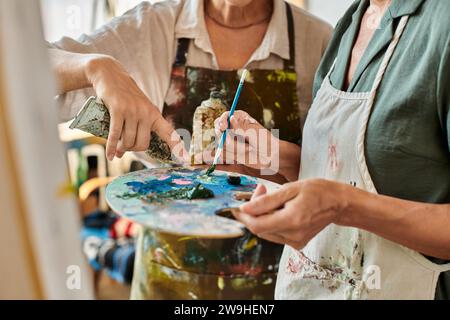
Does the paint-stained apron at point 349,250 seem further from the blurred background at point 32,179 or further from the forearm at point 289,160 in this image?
the blurred background at point 32,179

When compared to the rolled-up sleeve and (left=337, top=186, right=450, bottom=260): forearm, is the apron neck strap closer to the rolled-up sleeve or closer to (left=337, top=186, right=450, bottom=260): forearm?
(left=337, top=186, right=450, bottom=260): forearm

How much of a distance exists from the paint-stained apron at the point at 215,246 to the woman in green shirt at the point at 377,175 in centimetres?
11

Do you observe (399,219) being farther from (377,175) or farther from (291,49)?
(291,49)

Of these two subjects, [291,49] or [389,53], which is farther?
[291,49]

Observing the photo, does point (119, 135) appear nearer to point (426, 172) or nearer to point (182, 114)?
point (182, 114)

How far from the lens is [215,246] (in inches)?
34.9

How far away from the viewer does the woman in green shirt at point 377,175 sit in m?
0.60

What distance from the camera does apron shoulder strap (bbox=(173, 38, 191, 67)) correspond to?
921mm

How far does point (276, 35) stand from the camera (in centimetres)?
92

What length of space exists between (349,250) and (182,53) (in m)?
0.42

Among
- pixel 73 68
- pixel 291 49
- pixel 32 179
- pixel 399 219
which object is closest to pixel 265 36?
pixel 291 49

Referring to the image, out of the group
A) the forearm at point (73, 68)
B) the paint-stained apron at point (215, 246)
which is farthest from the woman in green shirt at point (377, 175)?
the forearm at point (73, 68)
